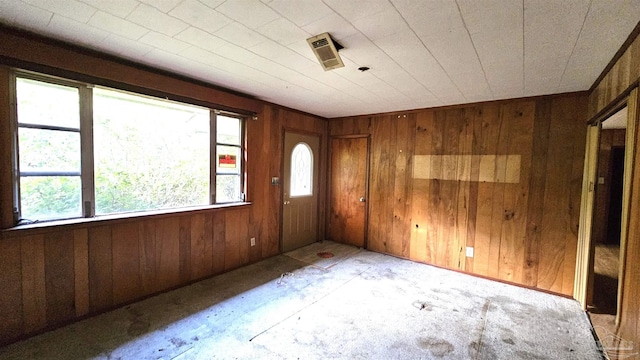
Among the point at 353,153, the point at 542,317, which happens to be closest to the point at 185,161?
the point at 353,153

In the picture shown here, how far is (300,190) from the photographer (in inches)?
176

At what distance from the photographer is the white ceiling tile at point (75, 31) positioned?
1.73 meters

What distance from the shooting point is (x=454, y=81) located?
2643 mm

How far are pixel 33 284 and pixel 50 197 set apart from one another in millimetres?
684

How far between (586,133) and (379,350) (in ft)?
10.2

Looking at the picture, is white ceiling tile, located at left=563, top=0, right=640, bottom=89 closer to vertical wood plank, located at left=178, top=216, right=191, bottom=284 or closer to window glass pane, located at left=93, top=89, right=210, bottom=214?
window glass pane, located at left=93, top=89, right=210, bottom=214

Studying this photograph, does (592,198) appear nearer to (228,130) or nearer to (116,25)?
(228,130)

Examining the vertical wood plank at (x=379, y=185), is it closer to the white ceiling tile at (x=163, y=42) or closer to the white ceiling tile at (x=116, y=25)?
the white ceiling tile at (x=163, y=42)

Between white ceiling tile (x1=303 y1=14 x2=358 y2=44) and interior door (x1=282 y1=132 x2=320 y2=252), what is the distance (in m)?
2.38

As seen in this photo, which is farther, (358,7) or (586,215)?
(586,215)

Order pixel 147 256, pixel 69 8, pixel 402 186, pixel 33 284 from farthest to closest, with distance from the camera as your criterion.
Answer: pixel 402 186, pixel 147 256, pixel 33 284, pixel 69 8

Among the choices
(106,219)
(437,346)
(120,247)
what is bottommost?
(437,346)

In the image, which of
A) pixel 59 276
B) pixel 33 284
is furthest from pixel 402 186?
pixel 33 284

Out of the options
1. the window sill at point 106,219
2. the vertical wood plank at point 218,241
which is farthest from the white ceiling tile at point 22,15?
the vertical wood plank at point 218,241
